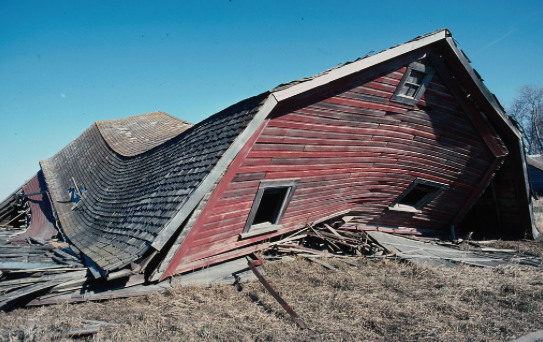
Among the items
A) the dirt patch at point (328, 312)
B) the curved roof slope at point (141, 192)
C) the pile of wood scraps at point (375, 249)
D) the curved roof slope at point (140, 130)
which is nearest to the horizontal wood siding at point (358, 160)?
the pile of wood scraps at point (375, 249)

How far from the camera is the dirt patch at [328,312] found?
420cm

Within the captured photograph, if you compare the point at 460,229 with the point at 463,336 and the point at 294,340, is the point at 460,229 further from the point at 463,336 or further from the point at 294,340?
the point at 294,340

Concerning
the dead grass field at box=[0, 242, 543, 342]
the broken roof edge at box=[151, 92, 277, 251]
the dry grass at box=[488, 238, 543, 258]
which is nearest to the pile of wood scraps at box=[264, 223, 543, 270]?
the dry grass at box=[488, 238, 543, 258]

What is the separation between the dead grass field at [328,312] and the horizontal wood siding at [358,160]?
1.31 m

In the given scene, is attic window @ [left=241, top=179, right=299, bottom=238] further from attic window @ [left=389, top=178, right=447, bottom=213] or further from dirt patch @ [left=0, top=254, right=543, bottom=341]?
attic window @ [left=389, top=178, right=447, bottom=213]

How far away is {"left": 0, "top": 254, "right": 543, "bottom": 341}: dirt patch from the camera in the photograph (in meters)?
4.20

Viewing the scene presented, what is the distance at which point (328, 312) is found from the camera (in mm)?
4926

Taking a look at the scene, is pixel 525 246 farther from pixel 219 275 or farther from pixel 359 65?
pixel 219 275

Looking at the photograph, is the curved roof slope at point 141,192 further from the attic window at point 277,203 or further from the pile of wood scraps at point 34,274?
the attic window at point 277,203

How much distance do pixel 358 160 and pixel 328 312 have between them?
4.04 m

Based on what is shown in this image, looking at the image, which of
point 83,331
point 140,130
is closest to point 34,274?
point 83,331

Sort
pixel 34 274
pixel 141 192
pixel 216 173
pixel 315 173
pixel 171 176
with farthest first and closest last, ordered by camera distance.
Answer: pixel 141 192 → pixel 315 173 → pixel 171 176 → pixel 216 173 → pixel 34 274

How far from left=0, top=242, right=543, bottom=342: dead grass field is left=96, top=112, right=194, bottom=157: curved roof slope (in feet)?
28.3

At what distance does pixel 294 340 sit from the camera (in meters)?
4.11
